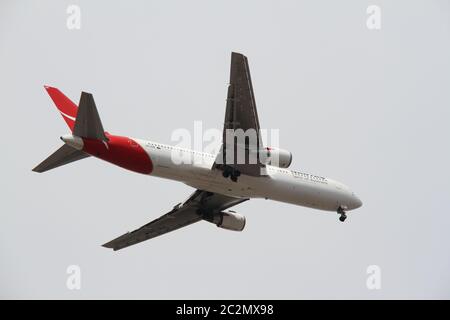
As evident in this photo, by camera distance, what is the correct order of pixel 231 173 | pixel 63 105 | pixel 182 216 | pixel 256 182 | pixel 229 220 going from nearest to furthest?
pixel 63 105 < pixel 231 173 < pixel 256 182 < pixel 229 220 < pixel 182 216

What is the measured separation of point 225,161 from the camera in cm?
3716

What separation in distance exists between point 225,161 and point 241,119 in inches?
103

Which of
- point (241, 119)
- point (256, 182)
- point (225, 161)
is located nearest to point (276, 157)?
point (256, 182)

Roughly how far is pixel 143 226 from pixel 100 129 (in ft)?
37.5

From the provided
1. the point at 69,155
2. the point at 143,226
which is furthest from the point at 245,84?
the point at 143,226

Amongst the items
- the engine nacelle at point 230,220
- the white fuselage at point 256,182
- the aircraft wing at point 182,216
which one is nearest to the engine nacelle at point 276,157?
the white fuselage at point 256,182

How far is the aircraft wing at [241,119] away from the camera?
33625 mm

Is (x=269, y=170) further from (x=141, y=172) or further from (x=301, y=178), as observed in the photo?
(x=141, y=172)

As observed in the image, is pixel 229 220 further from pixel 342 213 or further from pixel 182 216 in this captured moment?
pixel 342 213

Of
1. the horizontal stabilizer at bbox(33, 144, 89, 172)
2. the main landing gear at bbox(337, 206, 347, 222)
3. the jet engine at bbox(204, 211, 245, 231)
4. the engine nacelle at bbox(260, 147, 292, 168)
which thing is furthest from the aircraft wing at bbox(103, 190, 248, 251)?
the horizontal stabilizer at bbox(33, 144, 89, 172)

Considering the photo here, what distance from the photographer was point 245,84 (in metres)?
34.0

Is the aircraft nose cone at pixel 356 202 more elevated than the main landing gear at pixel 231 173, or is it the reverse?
the main landing gear at pixel 231 173

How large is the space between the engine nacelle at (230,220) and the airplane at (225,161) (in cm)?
70

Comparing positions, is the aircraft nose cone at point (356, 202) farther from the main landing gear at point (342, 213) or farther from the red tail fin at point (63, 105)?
the red tail fin at point (63, 105)
